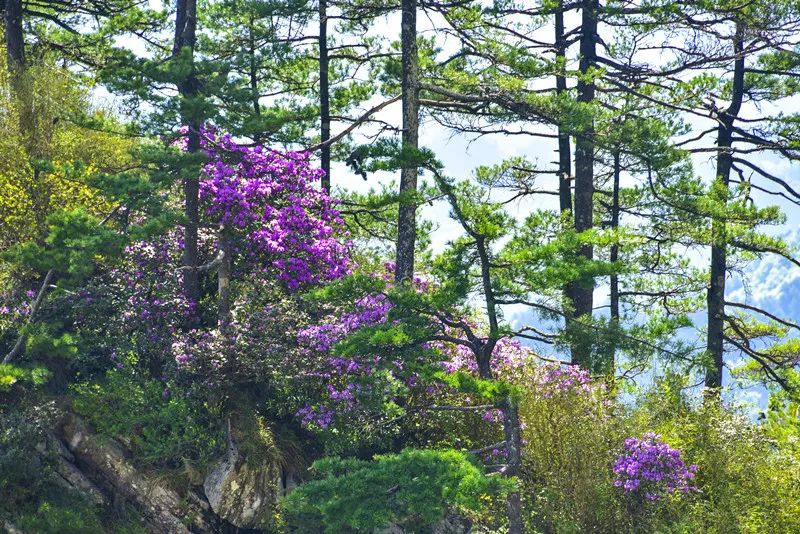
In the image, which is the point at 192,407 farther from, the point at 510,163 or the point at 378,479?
the point at 510,163

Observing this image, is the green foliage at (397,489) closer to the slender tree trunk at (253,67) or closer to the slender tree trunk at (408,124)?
the slender tree trunk at (408,124)

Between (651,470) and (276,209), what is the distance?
6.77 meters

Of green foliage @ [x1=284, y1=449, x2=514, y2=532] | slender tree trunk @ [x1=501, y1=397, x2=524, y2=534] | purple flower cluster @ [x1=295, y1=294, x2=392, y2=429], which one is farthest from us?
purple flower cluster @ [x1=295, y1=294, x2=392, y2=429]

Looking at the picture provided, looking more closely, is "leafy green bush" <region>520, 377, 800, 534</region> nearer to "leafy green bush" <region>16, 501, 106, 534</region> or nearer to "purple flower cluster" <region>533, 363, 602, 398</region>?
"purple flower cluster" <region>533, 363, 602, 398</region>

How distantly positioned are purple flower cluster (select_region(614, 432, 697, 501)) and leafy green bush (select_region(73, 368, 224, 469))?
4946 millimetres

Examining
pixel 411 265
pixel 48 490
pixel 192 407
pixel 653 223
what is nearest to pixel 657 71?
pixel 653 223

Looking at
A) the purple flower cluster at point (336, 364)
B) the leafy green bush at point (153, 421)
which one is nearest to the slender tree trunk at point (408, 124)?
the purple flower cluster at point (336, 364)

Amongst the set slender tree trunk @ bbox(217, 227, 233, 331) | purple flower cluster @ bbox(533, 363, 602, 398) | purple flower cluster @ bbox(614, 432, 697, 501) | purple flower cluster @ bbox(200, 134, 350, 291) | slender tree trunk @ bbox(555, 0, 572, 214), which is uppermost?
slender tree trunk @ bbox(555, 0, 572, 214)

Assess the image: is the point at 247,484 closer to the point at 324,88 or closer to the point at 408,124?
the point at 408,124

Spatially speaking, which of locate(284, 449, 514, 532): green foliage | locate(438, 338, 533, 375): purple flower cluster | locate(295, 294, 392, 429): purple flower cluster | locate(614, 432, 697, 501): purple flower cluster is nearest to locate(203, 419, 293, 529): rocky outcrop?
locate(295, 294, 392, 429): purple flower cluster

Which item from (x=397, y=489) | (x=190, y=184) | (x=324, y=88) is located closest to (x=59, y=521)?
(x=397, y=489)

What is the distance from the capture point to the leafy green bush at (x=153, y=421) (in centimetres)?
1118

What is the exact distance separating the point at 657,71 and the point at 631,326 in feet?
23.6

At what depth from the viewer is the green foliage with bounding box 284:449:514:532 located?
8695 mm
